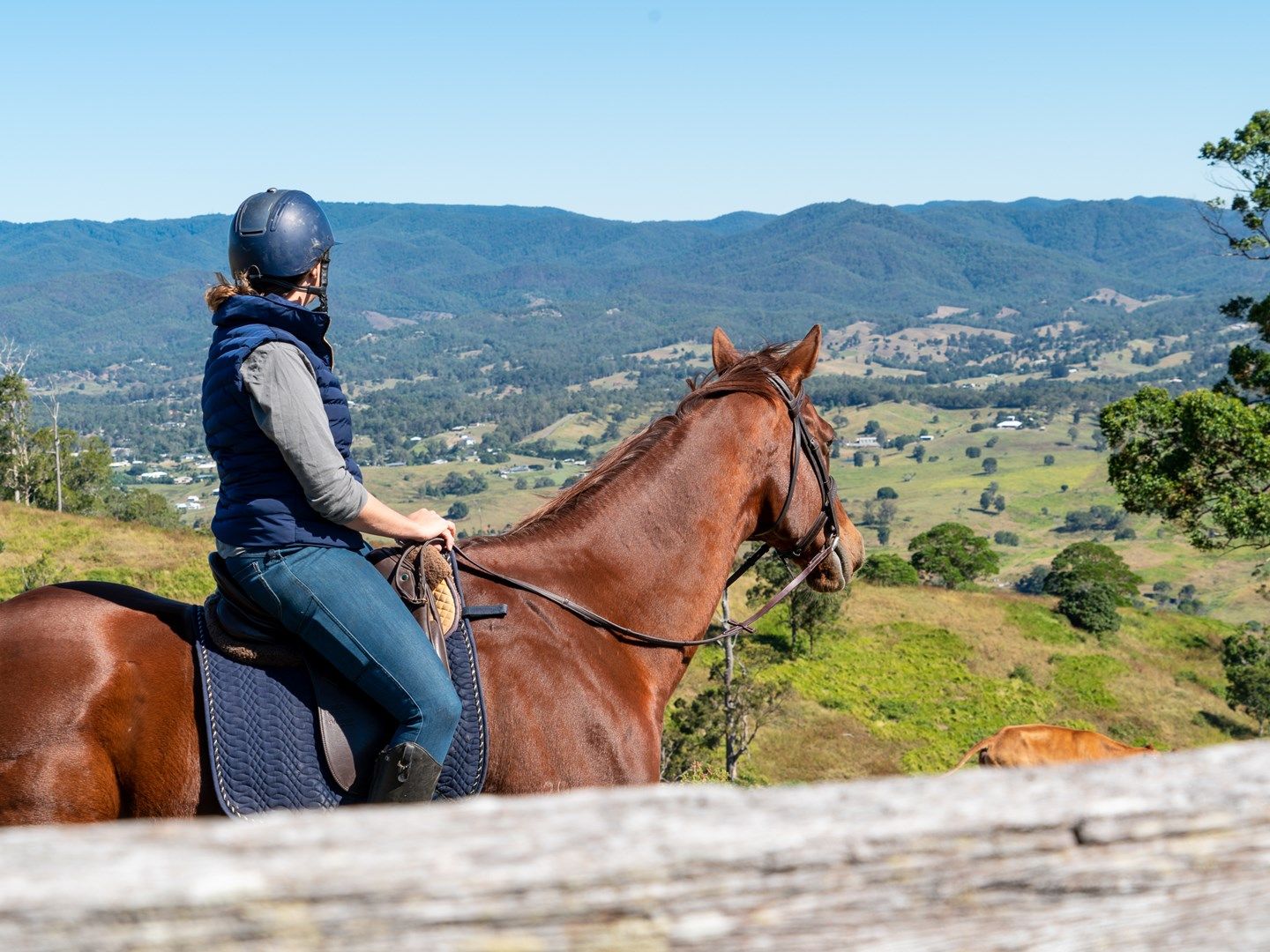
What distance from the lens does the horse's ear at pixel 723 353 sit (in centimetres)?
536

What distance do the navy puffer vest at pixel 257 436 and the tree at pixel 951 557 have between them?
50.9 m

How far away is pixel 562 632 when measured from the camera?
4246 mm

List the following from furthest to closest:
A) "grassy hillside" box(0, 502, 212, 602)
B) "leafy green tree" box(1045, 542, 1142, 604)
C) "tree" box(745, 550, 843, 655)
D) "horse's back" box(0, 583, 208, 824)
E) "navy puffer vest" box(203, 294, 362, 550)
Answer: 1. "leafy green tree" box(1045, 542, 1142, 604)
2. "tree" box(745, 550, 843, 655)
3. "grassy hillside" box(0, 502, 212, 602)
4. "navy puffer vest" box(203, 294, 362, 550)
5. "horse's back" box(0, 583, 208, 824)

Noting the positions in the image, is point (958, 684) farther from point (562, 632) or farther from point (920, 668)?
point (562, 632)

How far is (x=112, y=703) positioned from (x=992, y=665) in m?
34.6

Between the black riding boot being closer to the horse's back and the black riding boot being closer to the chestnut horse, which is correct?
the chestnut horse

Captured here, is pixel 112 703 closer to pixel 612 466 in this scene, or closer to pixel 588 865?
pixel 612 466

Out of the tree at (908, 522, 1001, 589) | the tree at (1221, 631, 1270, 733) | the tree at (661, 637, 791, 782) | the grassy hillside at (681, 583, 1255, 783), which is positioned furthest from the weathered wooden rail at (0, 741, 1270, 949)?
the tree at (908, 522, 1001, 589)

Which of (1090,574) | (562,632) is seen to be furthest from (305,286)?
(1090,574)

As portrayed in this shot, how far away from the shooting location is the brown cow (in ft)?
40.4

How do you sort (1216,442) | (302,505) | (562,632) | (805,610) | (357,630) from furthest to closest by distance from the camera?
1. (805,610)
2. (1216,442)
3. (562,632)
4. (302,505)
5. (357,630)

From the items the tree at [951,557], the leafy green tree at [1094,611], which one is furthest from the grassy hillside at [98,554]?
the tree at [951,557]

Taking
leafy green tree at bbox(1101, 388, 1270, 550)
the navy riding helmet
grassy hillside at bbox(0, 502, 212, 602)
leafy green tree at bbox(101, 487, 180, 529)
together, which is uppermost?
the navy riding helmet

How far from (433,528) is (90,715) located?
1.31 meters
